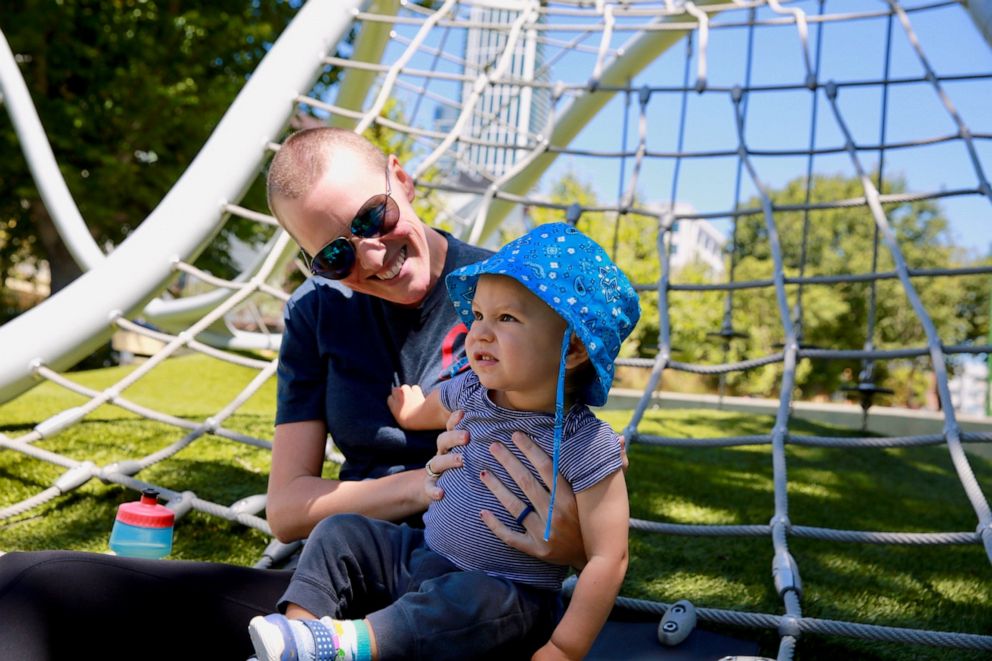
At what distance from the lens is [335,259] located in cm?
131

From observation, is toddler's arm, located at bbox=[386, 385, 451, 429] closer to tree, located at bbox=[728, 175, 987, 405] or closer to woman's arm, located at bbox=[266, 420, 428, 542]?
woman's arm, located at bbox=[266, 420, 428, 542]

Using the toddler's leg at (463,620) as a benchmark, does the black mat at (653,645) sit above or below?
below

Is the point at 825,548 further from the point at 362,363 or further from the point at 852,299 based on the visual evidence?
the point at 852,299

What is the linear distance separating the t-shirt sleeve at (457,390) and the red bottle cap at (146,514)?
55 cm

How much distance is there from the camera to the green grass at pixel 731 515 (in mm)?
1896

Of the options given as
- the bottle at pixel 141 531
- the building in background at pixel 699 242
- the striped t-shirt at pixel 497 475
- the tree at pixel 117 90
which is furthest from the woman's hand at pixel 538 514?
the building in background at pixel 699 242

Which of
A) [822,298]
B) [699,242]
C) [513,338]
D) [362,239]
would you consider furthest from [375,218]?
[699,242]

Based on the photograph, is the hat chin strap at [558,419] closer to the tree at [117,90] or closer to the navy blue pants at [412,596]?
the navy blue pants at [412,596]

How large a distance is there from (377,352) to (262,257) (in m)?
3.79

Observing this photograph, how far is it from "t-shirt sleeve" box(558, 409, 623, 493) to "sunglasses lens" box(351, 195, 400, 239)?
0.41 metres

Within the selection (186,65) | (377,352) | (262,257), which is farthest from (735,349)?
(377,352)

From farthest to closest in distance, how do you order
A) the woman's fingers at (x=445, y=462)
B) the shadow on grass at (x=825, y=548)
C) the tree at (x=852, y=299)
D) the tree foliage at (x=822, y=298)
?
the tree at (x=852, y=299)
the tree foliage at (x=822, y=298)
the shadow on grass at (x=825, y=548)
the woman's fingers at (x=445, y=462)

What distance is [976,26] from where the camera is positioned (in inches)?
107

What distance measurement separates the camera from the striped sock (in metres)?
1.02
